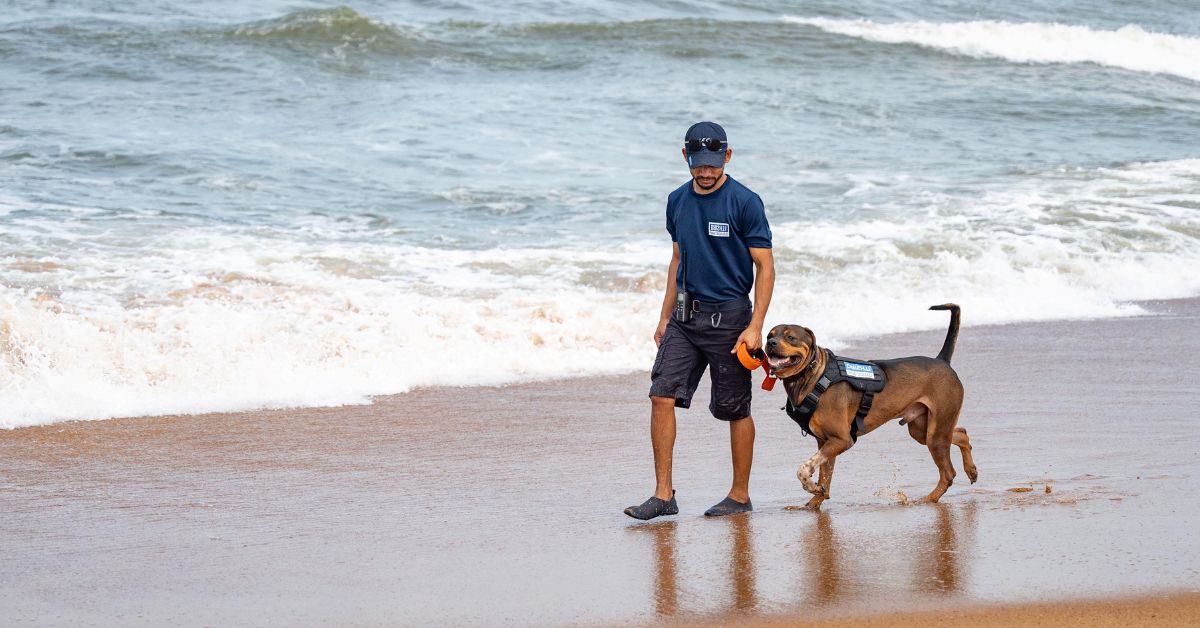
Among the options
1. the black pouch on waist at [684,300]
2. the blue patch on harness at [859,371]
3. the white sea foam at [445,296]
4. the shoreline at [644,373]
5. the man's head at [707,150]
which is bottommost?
the shoreline at [644,373]

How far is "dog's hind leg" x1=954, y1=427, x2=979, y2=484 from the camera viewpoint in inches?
227

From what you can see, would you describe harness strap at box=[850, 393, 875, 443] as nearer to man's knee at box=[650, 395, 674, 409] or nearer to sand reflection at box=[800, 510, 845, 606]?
sand reflection at box=[800, 510, 845, 606]

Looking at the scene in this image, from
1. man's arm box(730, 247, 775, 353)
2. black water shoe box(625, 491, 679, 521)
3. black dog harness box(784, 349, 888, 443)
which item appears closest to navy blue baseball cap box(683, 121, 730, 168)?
man's arm box(730, 247, 775, 353)

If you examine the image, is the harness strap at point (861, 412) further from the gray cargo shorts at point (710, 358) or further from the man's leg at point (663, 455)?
the man's leg at point (663, 455)

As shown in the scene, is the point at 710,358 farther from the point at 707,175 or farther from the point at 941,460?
the point at 941,460

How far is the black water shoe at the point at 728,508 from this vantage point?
550cm

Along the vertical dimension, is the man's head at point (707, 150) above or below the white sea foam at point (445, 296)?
above

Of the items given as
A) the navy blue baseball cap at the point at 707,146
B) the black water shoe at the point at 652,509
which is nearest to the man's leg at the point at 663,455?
the black water shoe at the point at 652,509

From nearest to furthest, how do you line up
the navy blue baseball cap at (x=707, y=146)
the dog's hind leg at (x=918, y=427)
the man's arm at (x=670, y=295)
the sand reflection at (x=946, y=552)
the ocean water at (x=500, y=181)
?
the sand reflection at (x=946, y=552) → the navy blue baseball cap at (x=707, y=146) → the man's arm at (x=670, y=295) → the dog's hind leg at (x=918, y=427) → the ocean water at (x=500, y=181)

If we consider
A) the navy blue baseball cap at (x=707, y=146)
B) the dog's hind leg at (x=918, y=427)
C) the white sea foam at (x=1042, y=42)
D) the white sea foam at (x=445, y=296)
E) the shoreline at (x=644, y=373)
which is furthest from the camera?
the white sea foam at (x=1042, y=42)

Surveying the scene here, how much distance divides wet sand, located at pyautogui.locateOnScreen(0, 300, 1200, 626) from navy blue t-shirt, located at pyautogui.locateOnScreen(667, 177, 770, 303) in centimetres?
100

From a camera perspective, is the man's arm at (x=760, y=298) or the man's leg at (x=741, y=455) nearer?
the man's arm at (x=760, y=298)

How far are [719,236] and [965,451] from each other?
5.13 feet

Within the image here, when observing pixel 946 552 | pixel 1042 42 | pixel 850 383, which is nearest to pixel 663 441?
pixel 850 383
